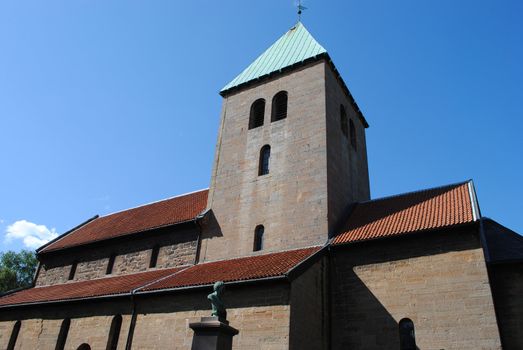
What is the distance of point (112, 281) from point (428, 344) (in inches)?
472

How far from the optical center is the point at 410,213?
1410cm

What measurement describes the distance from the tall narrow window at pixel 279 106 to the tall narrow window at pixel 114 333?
9.99 m

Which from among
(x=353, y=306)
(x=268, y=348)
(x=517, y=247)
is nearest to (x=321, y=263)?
(x=353, y=306)

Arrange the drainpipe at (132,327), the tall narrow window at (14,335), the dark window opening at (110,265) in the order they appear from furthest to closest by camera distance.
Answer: the dark window opening at (110,265)
the tall narrow window at (14,335)
the drainpipe at (132,327)

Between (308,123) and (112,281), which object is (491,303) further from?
(112,281)

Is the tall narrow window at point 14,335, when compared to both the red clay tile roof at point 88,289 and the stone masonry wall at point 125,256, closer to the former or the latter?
the red clay tile roof at point 88,289

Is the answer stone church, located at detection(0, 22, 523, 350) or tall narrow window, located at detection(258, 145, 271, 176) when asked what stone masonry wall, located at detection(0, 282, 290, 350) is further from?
tall narrow window, located at detection(258, 145, 271, 176)

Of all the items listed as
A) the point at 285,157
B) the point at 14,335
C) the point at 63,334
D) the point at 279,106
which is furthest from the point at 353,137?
the point at 14,335

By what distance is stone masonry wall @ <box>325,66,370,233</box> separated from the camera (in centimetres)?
1562

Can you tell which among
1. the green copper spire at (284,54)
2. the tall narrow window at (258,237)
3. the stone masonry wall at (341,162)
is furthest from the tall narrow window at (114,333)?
the green copper spire at (284,54)

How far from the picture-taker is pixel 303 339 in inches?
436

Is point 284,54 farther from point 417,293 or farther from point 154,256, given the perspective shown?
point 417,293

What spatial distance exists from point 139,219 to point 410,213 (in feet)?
42.3

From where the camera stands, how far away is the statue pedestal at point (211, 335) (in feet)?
26.3
